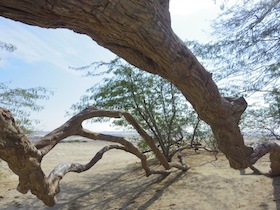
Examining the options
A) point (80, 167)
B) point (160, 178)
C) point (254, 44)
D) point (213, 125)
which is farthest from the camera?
point (160, 178)

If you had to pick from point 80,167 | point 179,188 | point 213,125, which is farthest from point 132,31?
point 179,188

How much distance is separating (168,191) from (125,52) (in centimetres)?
347

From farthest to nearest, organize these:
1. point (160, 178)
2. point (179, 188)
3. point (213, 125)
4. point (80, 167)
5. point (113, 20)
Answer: point (160, 178) < point (179, 188) < point (80, 167) < point (213, 125) < point (113, 20)

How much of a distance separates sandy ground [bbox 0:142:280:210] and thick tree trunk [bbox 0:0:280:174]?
212 cm

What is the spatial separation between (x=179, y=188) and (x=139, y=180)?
98 centimetres

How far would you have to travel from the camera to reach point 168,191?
450cm

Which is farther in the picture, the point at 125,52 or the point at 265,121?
the point at 265,121

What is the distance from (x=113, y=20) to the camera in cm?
133

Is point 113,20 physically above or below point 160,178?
above

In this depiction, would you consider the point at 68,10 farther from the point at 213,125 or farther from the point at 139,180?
the point at 139,180

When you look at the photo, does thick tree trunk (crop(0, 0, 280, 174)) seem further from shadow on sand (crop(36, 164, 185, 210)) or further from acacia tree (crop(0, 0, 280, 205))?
shadow on sand (crop(36, 164, 185, 210))

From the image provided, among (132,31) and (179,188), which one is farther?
(179,188)

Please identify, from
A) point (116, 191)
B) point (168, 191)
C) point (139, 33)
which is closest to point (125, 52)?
point (139, 33)

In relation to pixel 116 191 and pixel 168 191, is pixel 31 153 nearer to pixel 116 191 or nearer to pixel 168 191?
pixel 168 191
